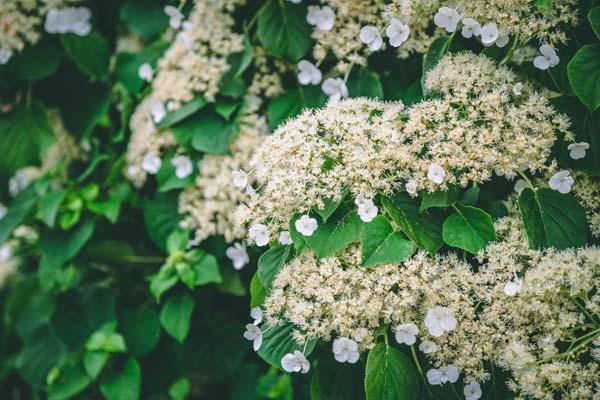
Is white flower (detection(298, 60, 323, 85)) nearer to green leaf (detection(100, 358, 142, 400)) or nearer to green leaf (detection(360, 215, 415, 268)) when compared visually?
green leaf (detection(360, 215, 415, 268))

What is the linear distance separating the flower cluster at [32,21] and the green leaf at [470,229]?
4.86ft

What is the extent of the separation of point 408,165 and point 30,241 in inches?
63.5

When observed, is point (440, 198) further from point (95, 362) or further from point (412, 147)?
point (95, 362)

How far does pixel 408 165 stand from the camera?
3.61 ft

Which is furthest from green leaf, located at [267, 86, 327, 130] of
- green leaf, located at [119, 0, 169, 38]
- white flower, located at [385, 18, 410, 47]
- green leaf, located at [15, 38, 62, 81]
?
green leaf, located at [15, 38, 62, 81]

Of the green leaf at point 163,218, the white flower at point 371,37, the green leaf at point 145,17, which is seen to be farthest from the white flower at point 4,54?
the white flower at point 371,37

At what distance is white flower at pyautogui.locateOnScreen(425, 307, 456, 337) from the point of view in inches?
40.1

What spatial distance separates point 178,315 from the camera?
1.59 meters

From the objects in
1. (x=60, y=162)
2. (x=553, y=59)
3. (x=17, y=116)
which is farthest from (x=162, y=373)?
(x=553, y=59)

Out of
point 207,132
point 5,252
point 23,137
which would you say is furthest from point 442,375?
point 5,252

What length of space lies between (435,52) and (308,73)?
0.37 metres

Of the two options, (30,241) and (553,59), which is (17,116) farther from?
(553,59)

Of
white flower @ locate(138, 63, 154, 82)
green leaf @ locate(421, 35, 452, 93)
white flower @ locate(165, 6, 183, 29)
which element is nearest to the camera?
green leaf @ locate(421, 35, 452, 93)

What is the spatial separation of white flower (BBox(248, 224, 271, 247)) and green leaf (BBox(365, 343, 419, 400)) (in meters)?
0.31
